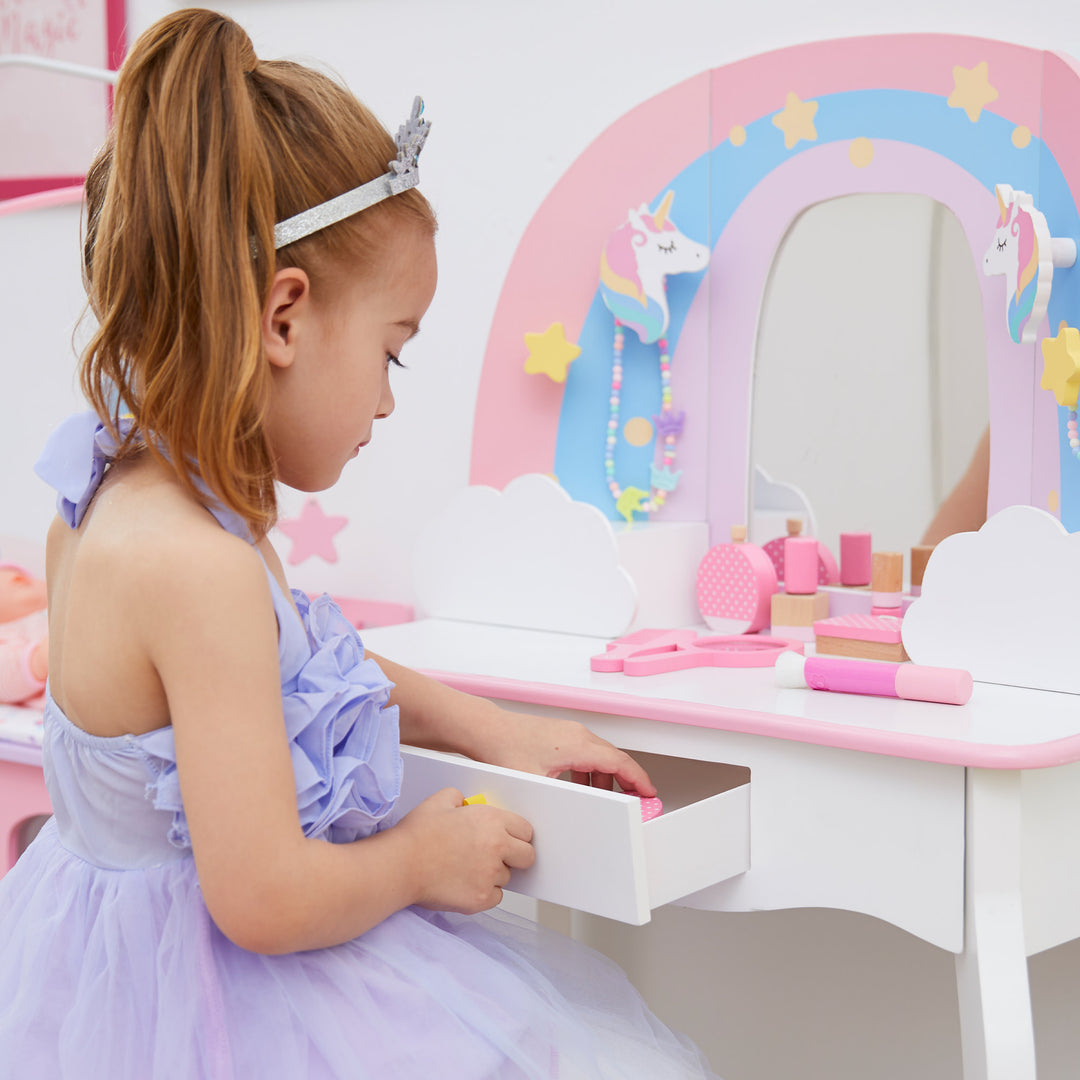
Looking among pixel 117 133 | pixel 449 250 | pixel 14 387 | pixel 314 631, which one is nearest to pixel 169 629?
pixel 314 631

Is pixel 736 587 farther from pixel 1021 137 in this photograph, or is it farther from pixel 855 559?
pixel 1021 137

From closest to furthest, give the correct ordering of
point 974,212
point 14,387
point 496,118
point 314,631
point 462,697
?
1. point 314,631
2. point 462,697
3. point 974,212
4. point 496,118
5. point 14,387


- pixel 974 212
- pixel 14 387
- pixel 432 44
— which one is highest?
pixel 432 44

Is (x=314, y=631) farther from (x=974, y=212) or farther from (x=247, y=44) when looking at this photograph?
(x=974, y=212)

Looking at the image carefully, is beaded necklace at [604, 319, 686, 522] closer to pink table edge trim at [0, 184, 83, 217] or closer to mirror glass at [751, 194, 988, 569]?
mirror glass at [751, 194, 988, 569]

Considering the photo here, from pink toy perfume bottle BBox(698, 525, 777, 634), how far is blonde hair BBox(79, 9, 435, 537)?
0.63 meters

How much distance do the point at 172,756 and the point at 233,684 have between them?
7 centimetres

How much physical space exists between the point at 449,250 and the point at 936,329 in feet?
2.09

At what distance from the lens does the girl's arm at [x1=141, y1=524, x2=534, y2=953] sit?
2.21 feet

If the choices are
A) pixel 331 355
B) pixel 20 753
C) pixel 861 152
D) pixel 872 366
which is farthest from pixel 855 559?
pixel 20 753

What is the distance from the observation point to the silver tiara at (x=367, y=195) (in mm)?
728

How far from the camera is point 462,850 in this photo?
2.62 feet

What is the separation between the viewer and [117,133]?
712 mm

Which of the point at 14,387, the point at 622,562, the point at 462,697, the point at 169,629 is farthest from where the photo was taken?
the point at 14,387
